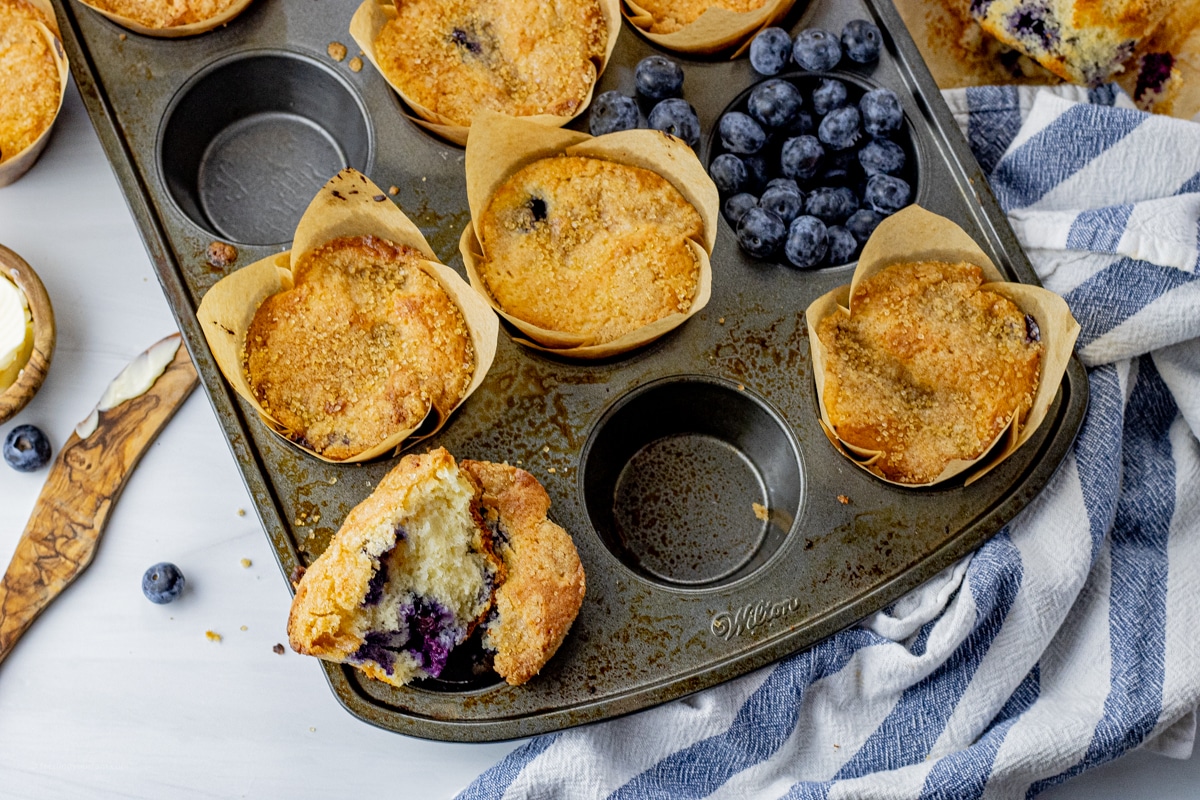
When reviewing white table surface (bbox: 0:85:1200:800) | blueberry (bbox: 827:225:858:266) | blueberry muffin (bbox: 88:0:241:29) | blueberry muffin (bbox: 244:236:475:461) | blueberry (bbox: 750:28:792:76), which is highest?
blueberry (bbox: 750:28:792:76)

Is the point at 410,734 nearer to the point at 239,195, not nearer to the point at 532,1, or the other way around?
the point at 239,195

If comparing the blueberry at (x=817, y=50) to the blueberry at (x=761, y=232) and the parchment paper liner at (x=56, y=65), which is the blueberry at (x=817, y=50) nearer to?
the blueberry at (x=761, y=232)

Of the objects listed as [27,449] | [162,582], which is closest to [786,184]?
[162,582]

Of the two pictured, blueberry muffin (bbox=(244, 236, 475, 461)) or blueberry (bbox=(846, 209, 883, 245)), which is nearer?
blueberry muffin (bbox=(244, 236, 475, 461))

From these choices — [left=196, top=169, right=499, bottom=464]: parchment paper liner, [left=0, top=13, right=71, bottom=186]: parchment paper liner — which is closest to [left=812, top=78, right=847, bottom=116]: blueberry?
[left=196, top=169, right=499, bottom=464]: parchment paper liner

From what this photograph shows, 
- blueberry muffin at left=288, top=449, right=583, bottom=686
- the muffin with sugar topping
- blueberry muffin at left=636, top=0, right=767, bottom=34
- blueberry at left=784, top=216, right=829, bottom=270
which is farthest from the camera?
the muffin with sugar topping

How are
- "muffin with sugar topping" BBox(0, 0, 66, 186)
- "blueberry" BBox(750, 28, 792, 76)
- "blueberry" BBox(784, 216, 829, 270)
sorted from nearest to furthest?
1. "blueberry" BBox(784, 216, 829, 270)
2. "blueberry" BBox(750, 28, 792, 76)
3. "muffin with sugar topping" BBox(0, 0, 66, 186)

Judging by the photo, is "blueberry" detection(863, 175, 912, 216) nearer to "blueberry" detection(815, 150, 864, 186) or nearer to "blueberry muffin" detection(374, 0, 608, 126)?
"blueberry" detection(815, 150, 864, 186)

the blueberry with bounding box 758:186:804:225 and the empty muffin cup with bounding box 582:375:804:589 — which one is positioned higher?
the blueberry with bounding box 758:186:804:225

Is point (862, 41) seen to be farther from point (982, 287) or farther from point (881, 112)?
point (982, 287)
